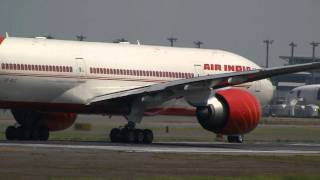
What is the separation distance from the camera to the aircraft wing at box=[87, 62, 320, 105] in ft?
150

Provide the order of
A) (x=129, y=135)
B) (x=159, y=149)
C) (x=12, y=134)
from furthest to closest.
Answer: (x=12, y=134) < (x=129, y=135) < (x=159, y=149)

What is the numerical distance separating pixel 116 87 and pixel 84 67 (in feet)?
6.66

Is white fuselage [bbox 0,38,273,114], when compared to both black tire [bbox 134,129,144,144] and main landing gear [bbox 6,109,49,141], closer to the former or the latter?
black tire [bbox 134,129,144,144]

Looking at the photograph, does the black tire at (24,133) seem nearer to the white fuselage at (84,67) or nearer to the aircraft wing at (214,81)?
the white fuselage at (84,67)

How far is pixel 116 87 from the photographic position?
49.8 metres

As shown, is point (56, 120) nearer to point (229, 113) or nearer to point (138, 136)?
point (138, 136)

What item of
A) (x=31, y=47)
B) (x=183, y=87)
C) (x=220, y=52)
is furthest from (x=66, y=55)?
(x=220, y=52)

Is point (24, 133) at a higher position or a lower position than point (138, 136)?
higher

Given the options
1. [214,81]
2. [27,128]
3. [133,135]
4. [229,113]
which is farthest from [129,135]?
[27,128]

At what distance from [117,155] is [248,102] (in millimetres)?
11573

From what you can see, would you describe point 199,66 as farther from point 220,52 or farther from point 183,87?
point 183,87

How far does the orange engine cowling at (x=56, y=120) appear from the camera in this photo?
51.4 metres

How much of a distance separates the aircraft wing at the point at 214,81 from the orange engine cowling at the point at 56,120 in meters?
4.95

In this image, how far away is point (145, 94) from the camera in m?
47.4
